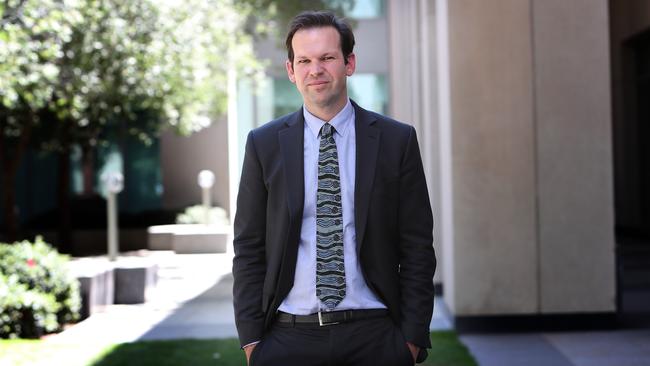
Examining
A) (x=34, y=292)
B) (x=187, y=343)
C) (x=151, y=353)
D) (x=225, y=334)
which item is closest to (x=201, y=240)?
(x=34, y=292)

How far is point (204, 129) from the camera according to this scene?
2592 cm

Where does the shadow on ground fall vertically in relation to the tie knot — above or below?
below

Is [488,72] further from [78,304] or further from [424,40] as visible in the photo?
[78,304]

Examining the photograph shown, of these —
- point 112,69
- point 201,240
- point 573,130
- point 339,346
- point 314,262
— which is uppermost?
point 112,69

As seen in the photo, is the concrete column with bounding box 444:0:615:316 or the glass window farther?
the glass window

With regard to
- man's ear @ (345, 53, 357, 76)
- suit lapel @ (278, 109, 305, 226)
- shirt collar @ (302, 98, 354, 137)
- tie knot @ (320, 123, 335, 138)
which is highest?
man's ear @ (345, 53, 357, 76)

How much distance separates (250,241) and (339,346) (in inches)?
18.8

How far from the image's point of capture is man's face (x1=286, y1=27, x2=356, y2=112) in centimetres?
289

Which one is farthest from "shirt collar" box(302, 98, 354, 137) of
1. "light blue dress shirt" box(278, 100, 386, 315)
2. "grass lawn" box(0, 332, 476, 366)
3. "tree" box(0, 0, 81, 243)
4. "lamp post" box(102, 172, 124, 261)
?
"lamp post" box(102, 172, 124, 261)

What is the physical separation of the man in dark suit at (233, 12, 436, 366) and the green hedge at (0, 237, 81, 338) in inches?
257

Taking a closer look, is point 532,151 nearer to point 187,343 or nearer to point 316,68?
point 187,343

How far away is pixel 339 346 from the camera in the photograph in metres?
2.79

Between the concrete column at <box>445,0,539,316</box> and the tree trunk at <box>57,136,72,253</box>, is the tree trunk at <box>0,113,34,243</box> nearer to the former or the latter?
the tree trunk at <box>57,136,72,253</box>

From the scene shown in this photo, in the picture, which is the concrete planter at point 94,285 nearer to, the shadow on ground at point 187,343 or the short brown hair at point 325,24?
the shadow on ground at point 187,343
